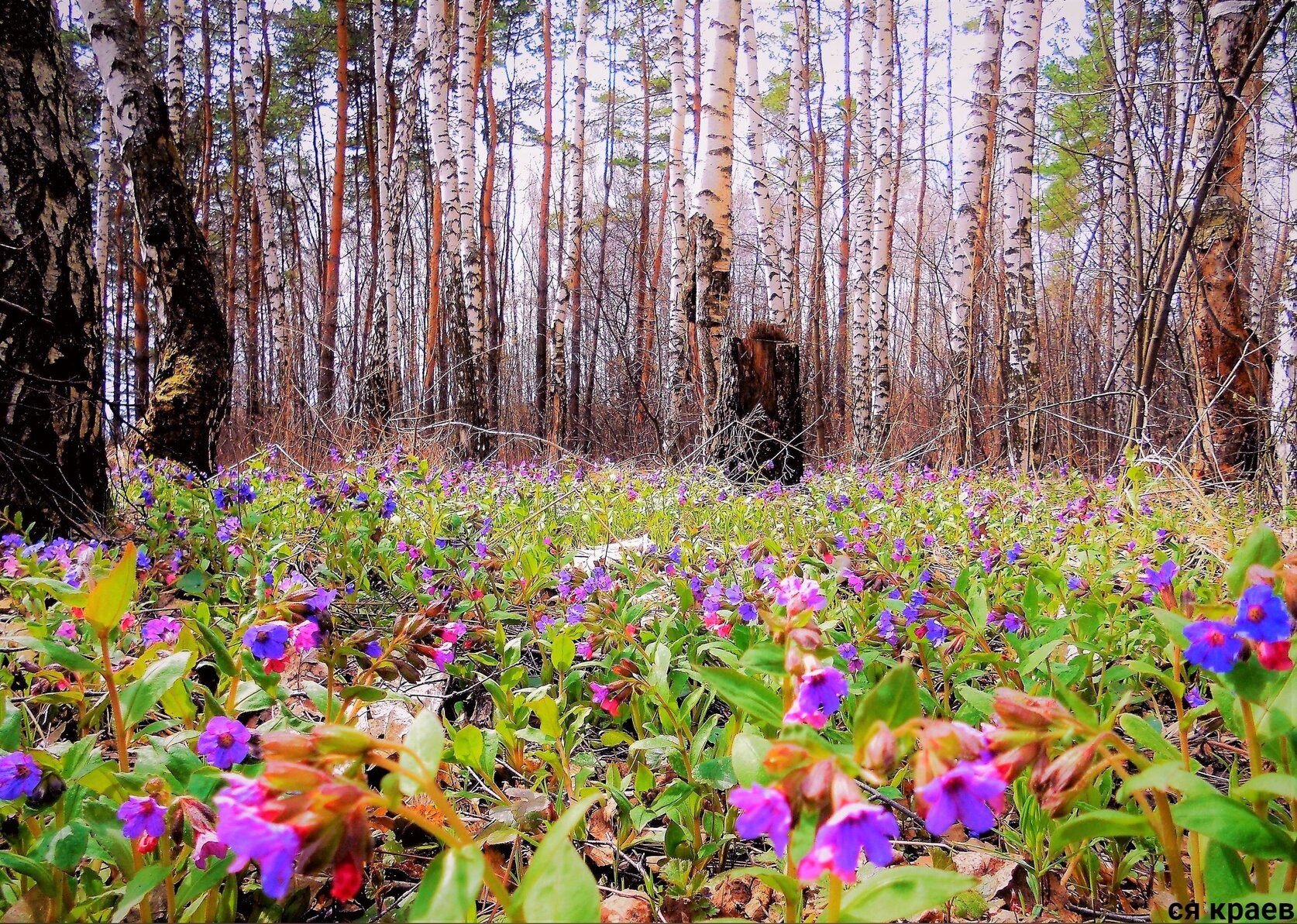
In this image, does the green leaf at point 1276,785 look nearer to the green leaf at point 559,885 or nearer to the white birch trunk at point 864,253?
the green leaf at point 559,885

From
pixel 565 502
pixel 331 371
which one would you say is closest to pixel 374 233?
pixel 331 371

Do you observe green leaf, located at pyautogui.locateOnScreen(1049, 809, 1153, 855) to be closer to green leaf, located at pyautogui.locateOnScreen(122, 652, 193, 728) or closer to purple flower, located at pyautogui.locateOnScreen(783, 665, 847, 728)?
purple flower, located at pyautogui.locateOnScreen(783, 665, 847, 728)

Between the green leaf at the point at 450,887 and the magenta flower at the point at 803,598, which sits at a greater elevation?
the magenta flower at the point at 803,598

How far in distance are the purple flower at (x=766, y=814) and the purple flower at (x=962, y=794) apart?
0.37 feet

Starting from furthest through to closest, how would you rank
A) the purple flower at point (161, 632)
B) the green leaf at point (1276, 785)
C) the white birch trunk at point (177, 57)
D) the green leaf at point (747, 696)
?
the white birch trunk at point (177, 57), the purple flower at point (161, 632), the green leaf at point (747, 696), the green leaf at point (1276, 785)

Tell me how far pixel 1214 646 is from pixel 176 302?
5.67 meters

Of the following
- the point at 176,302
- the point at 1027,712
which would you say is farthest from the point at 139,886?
the point at 176,302

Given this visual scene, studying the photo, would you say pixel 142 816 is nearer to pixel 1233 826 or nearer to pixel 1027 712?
pixel 1027 712

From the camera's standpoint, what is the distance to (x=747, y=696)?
0.90 meters

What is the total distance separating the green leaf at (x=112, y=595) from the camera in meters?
0.97

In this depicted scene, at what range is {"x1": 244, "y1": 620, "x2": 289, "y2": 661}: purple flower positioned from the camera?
117 cm

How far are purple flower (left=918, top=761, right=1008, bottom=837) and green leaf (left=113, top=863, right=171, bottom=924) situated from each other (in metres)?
0.91

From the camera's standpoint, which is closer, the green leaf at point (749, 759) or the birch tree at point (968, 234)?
the green leaf at point (749, 759)

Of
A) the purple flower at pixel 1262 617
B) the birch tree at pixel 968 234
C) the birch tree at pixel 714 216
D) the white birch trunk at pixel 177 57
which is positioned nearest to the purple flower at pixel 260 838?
the purple flower at pixel 1262 617
